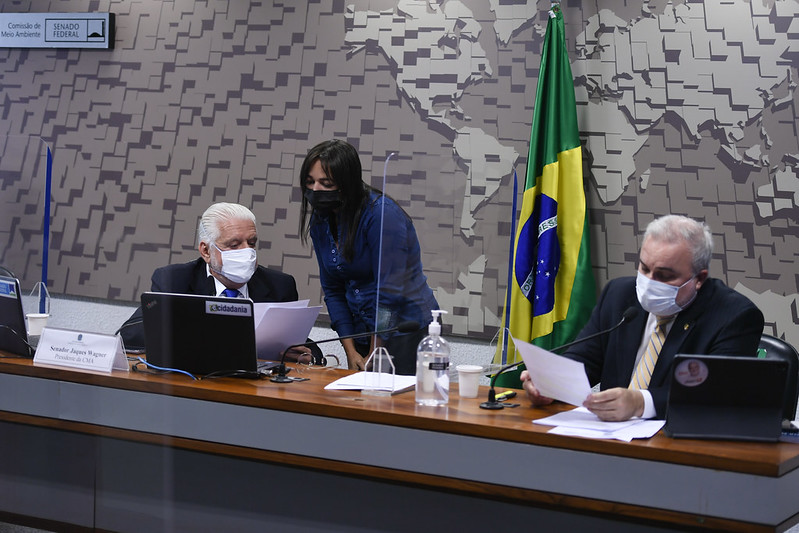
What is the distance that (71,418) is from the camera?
2.22 meters

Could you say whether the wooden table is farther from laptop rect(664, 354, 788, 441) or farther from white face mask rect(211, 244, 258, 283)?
white face mask rect(211, 244, 258, 283)

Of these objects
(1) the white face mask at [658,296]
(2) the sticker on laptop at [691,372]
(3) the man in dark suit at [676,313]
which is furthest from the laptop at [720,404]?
→ (1) the white face mask at [658,296]

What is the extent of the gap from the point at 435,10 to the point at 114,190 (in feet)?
6.37

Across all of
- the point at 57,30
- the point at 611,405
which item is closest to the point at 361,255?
the point at 611,405

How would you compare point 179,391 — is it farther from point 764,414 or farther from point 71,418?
point 764,414

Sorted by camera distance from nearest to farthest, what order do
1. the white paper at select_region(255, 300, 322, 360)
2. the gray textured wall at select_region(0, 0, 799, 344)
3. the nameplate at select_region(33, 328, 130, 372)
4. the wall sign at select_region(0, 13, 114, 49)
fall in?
the nameplate at select_region(33, 328, 130, 372)
the white paper at select_region(255, 300, 322, 360)
the gray textured wall at select_region(0, 0, 799, 344)
the wall sign at select_region(0, 13, 114, 49)

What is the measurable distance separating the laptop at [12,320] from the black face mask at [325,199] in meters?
0.96

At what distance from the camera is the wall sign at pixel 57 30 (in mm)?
4312

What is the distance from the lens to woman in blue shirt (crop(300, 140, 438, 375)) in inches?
91.6

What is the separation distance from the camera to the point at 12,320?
2.47 m

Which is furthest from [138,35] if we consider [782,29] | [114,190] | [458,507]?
[458,507]

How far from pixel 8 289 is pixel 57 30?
96.4 inches

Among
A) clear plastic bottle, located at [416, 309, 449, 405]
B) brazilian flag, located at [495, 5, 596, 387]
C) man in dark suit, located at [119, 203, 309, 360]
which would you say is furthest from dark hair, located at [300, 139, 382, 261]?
brazilian flag, located at [495, 5, 596, 387]

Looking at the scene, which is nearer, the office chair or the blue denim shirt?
the office chair
